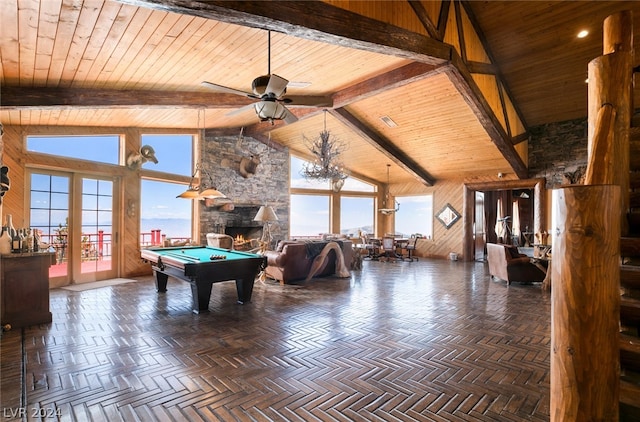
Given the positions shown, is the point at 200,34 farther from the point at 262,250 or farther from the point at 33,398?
the point at 262,250

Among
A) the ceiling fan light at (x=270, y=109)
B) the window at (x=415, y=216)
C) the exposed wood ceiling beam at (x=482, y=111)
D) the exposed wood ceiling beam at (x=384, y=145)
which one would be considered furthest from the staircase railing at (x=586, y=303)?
the window at (x=415, y=216)

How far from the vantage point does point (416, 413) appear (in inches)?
87.7

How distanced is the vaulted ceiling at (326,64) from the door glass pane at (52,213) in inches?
42.1

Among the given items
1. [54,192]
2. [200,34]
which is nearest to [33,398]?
[200,34]

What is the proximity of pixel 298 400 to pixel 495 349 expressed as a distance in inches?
83.8

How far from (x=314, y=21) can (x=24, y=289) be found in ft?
14.5

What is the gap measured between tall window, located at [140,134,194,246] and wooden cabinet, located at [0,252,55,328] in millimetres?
3602

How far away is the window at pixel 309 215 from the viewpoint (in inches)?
433

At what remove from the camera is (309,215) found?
37.3 ft

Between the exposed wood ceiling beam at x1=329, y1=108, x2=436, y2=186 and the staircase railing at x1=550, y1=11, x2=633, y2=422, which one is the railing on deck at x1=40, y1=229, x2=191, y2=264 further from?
the staircase railing at x1=550, y1=11, x2=633, y2=422

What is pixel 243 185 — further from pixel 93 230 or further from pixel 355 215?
pixel 355 215

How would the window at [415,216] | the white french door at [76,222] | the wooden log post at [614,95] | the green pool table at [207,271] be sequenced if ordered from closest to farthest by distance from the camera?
the wooden log post at [614,95] → the green pool table at [207,271] → the white french door at [76,222] → the window at [415,216]

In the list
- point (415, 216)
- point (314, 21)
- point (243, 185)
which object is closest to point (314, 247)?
point (243, 185)

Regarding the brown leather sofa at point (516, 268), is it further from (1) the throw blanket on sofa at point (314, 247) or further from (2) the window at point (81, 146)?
(2) the window at point (81, 146)
